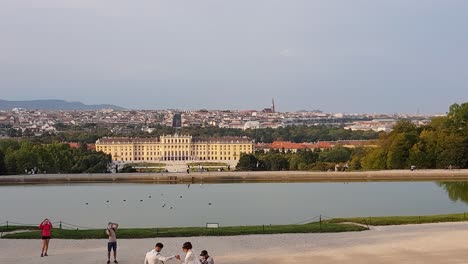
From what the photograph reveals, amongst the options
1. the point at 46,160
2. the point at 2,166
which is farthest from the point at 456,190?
the point at 2,166

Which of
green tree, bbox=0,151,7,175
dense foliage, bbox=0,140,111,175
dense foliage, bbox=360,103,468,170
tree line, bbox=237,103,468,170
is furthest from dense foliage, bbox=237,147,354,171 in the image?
green tree, bbox=0,151,7,175

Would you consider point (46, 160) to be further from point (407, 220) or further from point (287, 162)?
point (407, 220)

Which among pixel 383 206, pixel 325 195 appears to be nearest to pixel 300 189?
pixel 325 195

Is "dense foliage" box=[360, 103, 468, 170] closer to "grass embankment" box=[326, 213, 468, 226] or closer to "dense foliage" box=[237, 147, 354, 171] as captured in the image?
"dense foliage" box=[237, 147, 354, 171]

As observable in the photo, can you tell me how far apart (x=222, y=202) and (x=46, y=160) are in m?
21.7

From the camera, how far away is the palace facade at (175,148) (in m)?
78.6

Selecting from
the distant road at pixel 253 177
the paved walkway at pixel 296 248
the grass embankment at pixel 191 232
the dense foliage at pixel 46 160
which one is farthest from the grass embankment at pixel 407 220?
the dense foliage at pixel 46 160

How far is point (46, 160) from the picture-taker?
43.8m

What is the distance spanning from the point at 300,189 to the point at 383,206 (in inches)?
332

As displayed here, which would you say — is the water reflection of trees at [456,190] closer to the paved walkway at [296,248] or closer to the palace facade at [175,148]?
the paved walkway at [296,248]

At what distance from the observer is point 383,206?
23531mm

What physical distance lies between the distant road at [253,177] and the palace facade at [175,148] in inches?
1441

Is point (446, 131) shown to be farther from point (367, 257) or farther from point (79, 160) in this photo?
point (367, 257)

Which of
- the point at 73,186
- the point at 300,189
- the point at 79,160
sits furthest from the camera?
the point at 79,160
